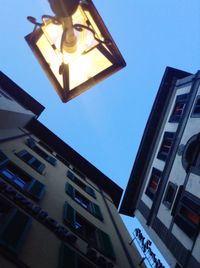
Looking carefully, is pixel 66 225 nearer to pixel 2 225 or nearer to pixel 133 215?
pixel 2 225

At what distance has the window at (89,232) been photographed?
934 cm

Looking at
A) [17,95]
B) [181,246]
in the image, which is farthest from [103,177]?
[181,246]

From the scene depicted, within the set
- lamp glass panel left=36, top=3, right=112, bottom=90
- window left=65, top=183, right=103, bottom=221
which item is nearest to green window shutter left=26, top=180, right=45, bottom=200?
window left=65, top=183, right=103, bottom=221

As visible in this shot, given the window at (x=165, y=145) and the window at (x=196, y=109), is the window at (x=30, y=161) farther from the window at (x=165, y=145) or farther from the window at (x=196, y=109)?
the window at (x=196, y=109)

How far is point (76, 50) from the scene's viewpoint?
8.80 ft

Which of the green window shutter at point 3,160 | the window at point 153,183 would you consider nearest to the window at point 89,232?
the green window shutter at point 3,160

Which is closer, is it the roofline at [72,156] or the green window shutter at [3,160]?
the green window shutter at [3,160]

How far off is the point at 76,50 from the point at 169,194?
13.4 metres

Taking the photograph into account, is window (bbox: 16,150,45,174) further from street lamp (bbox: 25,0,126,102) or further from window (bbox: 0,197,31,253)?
street lamp (bbox: 25,0,126,102)

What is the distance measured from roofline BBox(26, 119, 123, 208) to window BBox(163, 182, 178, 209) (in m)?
7.41

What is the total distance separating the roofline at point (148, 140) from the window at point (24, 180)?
400 inches

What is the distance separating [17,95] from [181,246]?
17062 mm

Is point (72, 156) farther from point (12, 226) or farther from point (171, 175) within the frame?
point (12, 226)

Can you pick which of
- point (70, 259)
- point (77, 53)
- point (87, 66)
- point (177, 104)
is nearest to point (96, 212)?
point (70, 259)
